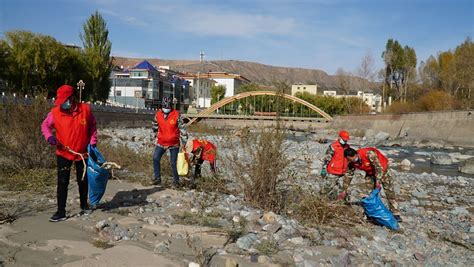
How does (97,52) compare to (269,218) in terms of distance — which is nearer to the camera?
(269,218)

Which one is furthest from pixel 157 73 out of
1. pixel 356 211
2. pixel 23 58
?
pixel 356 211

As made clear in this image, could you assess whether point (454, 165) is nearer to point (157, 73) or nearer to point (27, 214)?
point (27, 214)

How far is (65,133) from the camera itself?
5312 mm

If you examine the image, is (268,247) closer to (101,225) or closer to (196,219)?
(196,219)

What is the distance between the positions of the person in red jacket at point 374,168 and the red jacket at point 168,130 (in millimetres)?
3074

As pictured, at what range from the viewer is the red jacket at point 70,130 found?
5.29 meters

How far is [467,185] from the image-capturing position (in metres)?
14.4

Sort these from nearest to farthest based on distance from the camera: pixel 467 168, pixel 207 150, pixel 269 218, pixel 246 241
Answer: pixel 246 241 < pixel 269 218 < pixel 207 150 < pixel 467 168

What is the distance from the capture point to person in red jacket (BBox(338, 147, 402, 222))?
700 centimetres

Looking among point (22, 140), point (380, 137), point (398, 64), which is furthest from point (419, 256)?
point (398, 64)

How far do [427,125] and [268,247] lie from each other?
38.6 m

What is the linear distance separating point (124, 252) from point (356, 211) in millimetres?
Answer: 3930

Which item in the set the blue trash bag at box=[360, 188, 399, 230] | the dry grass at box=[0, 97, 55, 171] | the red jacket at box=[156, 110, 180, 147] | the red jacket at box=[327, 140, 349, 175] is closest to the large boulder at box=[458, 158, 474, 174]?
the red jacket at box=[327, 140, 349, 175]

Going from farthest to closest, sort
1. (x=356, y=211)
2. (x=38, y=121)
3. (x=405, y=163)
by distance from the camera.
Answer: (x=405, y=163) < (x=38, y=121) < (x=356, y=211)
